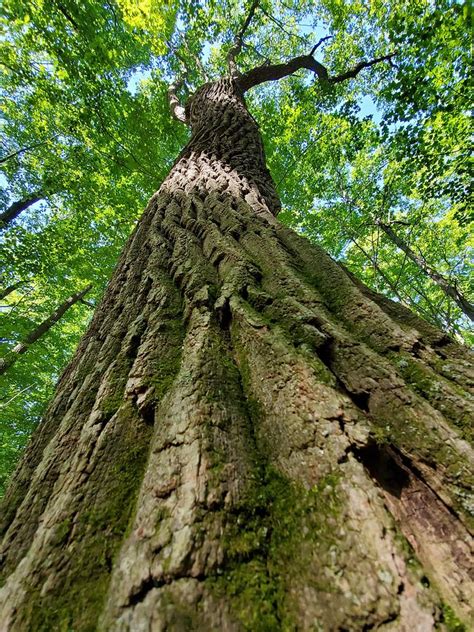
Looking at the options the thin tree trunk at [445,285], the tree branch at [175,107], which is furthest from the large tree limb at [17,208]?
the thin tree trunk at [445,285]

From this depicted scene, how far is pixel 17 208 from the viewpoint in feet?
42.6

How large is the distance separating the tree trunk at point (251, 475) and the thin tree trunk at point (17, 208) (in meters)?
14.8

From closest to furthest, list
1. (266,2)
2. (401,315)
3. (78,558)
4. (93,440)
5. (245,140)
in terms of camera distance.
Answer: (78,558), (93,440), (401,315), (245,140), (266,2)

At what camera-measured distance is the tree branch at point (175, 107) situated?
769cm

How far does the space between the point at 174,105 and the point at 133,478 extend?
10145mm

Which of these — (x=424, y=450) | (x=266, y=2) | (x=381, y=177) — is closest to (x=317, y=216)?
(x=381, y=177)

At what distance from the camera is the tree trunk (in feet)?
2.21

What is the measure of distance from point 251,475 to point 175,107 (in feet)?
33.0

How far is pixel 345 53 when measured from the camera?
923 centimetres

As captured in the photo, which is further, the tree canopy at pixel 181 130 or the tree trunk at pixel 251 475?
the tree canopy at pixel 181 130

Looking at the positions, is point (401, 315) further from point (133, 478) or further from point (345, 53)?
point (345, 53)

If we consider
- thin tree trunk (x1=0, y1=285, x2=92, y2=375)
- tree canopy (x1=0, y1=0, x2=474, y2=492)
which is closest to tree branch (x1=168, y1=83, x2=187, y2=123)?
tree canopy (x1=0, y1=0, x2=474, y2=492)

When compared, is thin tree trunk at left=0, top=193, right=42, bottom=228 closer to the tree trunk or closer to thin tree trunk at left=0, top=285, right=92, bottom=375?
thin tree trunk at left=0, top=285, right=92, bottom=375

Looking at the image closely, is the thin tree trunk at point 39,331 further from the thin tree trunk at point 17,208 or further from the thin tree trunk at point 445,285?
the thin tree trunk at point 445,285
